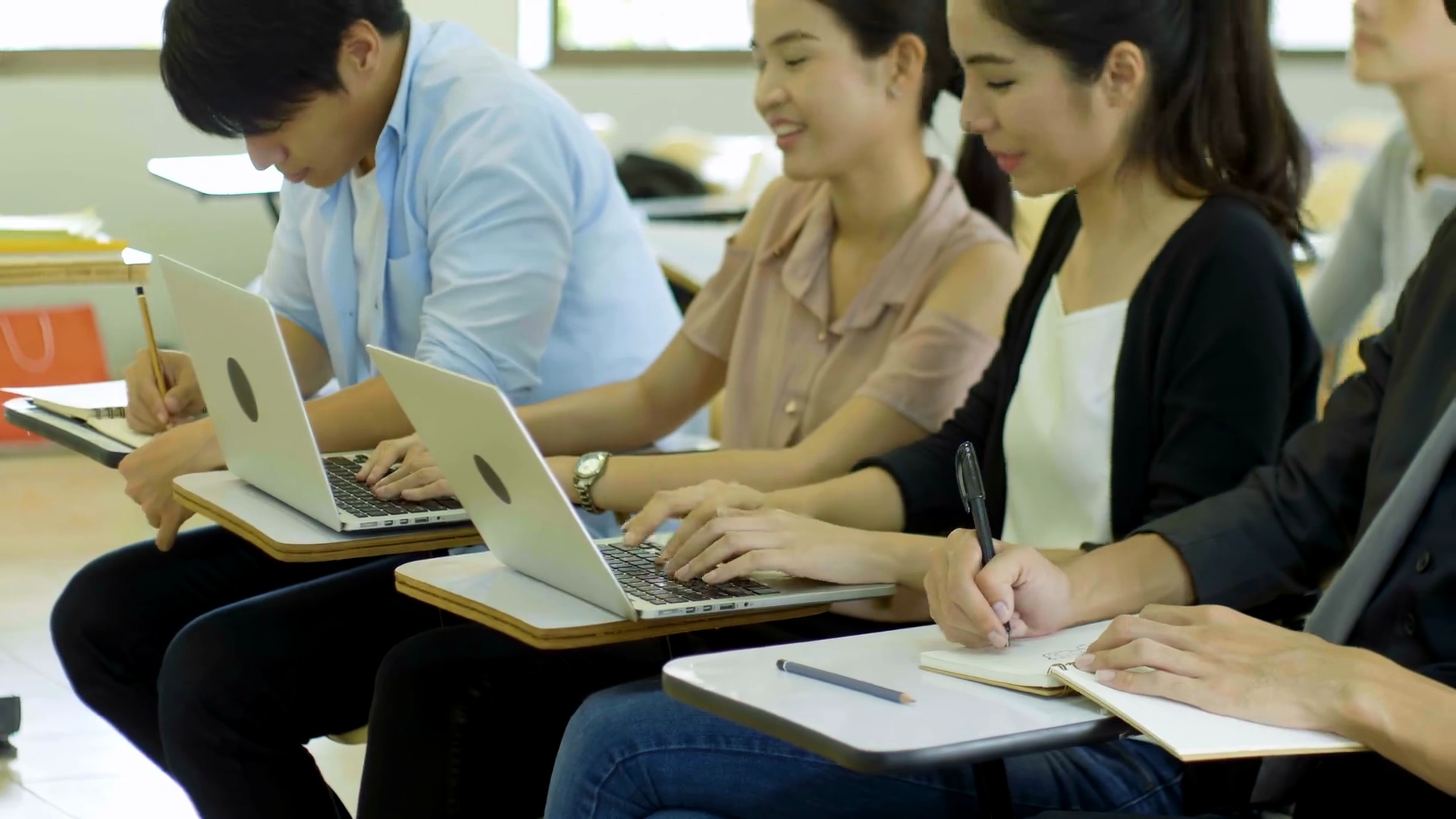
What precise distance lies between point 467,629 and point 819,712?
2.48 ft

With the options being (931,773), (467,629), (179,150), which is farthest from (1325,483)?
(179,150)

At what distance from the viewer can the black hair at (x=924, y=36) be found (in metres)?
2.02

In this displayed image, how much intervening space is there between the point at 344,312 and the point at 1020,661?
1407 millimetres

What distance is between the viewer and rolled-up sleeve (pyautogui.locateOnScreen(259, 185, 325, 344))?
2.51 metres

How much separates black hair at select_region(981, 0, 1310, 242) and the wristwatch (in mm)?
692

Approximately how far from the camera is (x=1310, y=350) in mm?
1609

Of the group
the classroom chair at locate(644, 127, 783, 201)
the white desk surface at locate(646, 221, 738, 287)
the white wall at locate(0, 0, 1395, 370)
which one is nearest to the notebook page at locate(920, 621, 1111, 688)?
the white desk surface at locate(646, 221, 738, 287)

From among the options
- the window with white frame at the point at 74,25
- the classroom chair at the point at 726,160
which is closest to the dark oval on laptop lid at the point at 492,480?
the classroom chair at the point at 726,160

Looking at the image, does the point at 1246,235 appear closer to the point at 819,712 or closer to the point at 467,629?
the point at 819,712

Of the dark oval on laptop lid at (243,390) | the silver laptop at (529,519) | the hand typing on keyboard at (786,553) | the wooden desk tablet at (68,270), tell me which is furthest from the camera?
the wooden desk tablet at (68,270)

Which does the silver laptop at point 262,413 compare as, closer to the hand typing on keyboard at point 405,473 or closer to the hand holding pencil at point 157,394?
the hand typing on keyboard at point 405,473

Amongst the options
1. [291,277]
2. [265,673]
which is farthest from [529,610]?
[291,277]

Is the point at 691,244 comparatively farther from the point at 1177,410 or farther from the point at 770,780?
the point at 770,780

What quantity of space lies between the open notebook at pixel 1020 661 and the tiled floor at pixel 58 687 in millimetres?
1256
